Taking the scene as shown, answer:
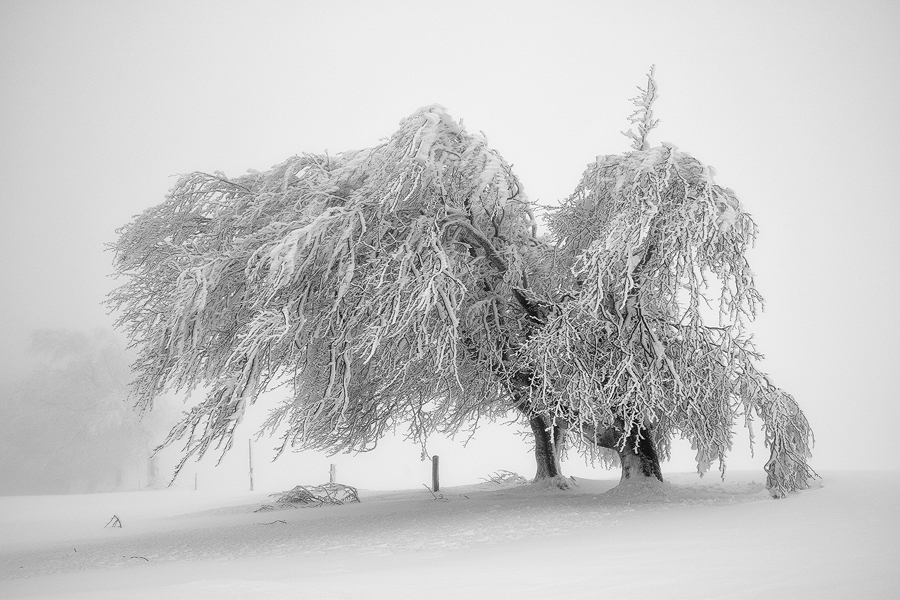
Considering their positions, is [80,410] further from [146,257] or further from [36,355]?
[146,257]

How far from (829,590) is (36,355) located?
135 ft

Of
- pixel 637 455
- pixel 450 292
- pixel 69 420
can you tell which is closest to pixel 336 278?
pixel 450 292

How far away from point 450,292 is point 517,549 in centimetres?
358

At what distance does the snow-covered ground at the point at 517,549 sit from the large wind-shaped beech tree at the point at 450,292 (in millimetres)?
1337

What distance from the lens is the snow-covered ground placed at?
5.08 m

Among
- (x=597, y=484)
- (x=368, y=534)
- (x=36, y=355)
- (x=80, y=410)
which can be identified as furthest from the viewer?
(x=36, y=355)

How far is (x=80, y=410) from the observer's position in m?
35.2

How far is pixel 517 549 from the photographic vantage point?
23.5 ft

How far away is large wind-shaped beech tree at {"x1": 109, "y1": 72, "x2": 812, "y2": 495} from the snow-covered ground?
1337 millimetres

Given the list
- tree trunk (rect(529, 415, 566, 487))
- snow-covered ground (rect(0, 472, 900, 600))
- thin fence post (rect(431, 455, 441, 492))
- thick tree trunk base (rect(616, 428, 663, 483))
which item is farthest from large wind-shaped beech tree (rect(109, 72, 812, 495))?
thin fence post (rect(431, 455, 441, 492))

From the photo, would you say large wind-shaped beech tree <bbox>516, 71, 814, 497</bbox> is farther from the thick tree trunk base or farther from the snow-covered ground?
the snow-covered ground

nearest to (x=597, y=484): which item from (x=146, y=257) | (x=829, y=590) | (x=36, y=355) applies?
(x=146, y=257)

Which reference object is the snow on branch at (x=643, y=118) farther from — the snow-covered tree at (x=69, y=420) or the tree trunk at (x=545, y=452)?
the snow-covered tree at (x=69, y=420)

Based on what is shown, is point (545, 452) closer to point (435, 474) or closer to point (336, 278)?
point (435, 474)
